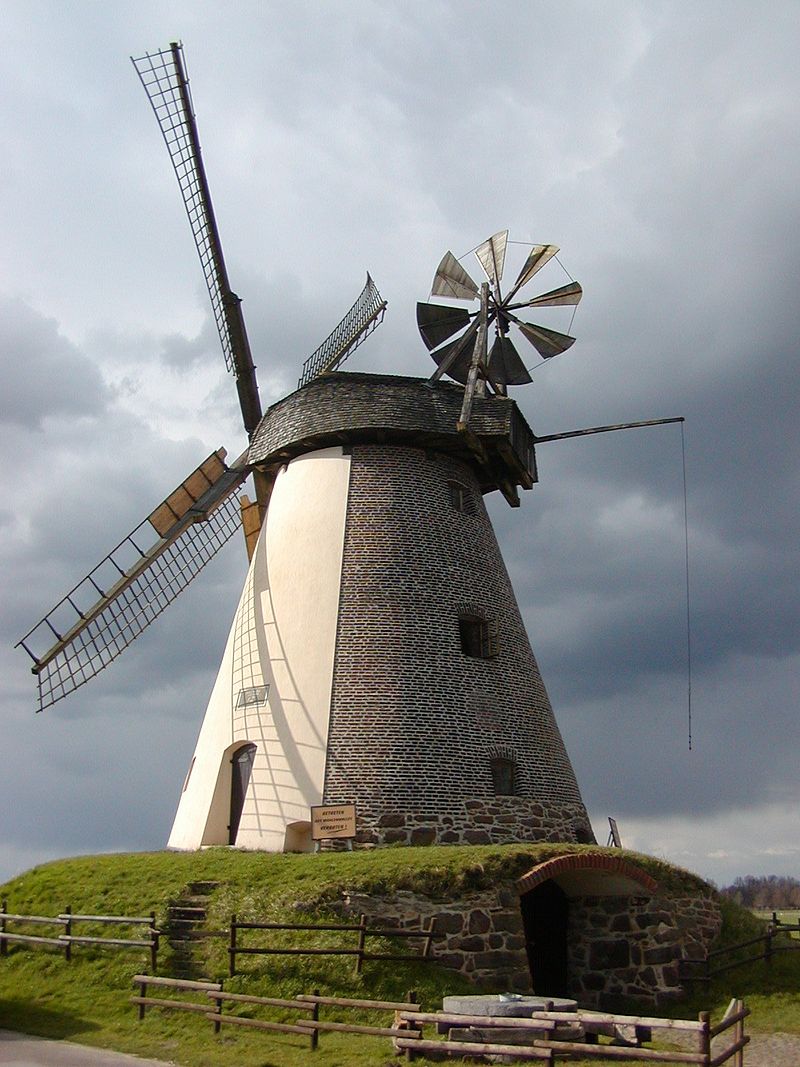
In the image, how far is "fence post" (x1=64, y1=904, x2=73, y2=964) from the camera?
13.4m

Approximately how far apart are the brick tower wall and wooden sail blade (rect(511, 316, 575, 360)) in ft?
12.0

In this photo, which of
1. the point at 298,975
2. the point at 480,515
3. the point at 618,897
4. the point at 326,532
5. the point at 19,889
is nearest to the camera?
the point at 298,975

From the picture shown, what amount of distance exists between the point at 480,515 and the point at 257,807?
285 inches

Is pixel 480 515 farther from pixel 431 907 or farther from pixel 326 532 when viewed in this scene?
pixel 431 907

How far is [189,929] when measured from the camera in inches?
514

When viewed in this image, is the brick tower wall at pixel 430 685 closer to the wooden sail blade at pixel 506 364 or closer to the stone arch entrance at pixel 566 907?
the stone arch entrance at pixel 566 907

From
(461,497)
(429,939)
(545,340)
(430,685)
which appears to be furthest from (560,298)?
(429,939)

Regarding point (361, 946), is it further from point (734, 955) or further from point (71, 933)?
point (734, 955)

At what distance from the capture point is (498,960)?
41.7 feet

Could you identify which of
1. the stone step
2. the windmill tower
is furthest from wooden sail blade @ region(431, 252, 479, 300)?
the stone step

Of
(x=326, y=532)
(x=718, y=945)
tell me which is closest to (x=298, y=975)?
(x=718, y=945)

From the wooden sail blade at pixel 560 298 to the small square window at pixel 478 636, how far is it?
749cm

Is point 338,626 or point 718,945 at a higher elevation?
point 338,626

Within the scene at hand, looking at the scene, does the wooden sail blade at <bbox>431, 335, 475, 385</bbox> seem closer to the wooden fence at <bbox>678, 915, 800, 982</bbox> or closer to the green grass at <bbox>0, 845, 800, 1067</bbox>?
the green grass at <bbox>0, 845, 800, 1067</bbox>
